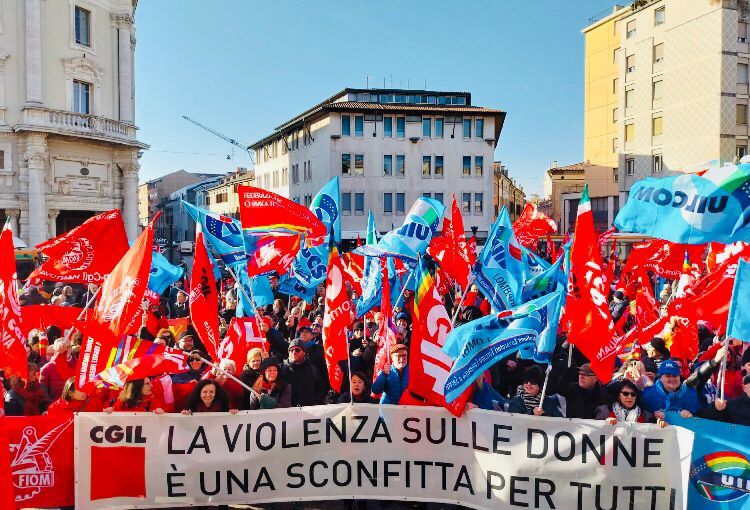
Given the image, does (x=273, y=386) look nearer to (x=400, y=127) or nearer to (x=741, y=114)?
(x=741, y=114)

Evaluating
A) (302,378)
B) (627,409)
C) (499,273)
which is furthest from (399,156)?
(627,409)

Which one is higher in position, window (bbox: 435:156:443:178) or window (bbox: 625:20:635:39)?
window (bbox: 625:20:635:39)

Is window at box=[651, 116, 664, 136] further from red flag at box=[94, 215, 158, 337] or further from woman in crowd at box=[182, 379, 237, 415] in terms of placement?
woman in crowd at box=[182, 379, 237, 415]

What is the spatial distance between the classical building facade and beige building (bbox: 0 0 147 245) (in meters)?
14.4

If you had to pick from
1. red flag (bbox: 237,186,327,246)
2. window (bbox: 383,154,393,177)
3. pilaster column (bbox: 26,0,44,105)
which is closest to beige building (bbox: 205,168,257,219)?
window (bbox: 383,154,393,177)

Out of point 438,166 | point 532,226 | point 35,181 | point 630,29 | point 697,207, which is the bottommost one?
point 697,207

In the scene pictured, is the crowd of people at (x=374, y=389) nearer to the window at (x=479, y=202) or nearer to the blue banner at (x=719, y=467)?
the blue banner at (x=719, y=467)

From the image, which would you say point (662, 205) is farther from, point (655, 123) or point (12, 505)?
point (655, 123)

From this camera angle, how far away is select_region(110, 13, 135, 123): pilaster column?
4106 centimetres

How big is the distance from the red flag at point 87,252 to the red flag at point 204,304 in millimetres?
1381

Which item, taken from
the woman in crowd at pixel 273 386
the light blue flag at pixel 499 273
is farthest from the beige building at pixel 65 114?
the woman in crowd at pixel 273 386

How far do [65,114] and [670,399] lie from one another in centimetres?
Result: 3750

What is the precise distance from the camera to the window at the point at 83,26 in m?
39.0

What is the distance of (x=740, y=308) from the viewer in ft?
21.2
